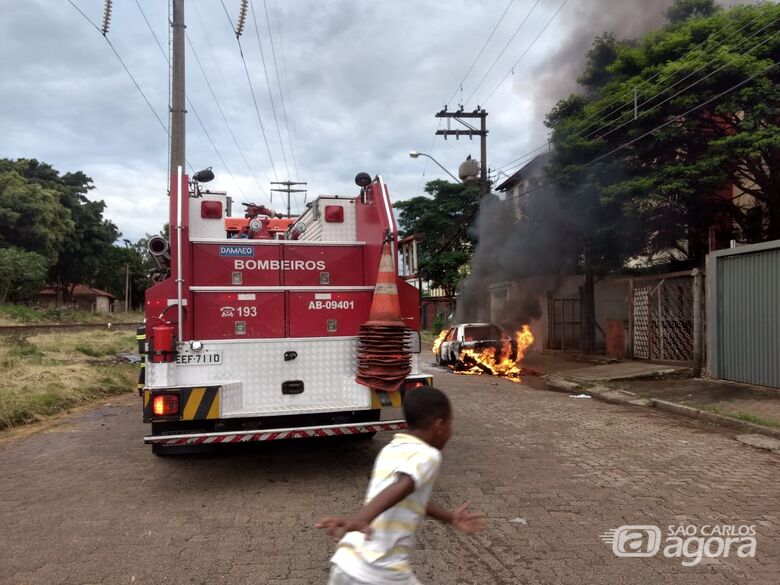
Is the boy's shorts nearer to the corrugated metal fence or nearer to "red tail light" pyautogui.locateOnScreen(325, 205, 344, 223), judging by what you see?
"red tail light" pyautogui.locateOnScreen(325, 205, 344, 223)

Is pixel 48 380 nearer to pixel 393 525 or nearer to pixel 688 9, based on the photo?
pixel 393 525

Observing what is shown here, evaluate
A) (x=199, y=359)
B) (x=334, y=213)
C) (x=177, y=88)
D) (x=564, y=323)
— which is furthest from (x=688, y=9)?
(x=199, y=359)

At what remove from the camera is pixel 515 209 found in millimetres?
22281

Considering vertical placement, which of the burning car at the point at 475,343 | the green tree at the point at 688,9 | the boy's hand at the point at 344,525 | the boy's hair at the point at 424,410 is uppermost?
the green tree at the point at 688,9

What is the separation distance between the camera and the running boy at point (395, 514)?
1.85 metres

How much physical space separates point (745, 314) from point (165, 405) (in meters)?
9.94

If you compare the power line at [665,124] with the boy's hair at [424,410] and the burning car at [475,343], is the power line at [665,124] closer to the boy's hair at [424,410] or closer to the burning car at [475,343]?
the burning car at [475,343]

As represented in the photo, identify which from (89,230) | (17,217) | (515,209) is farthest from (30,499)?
(89,230)

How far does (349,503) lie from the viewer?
4.71m

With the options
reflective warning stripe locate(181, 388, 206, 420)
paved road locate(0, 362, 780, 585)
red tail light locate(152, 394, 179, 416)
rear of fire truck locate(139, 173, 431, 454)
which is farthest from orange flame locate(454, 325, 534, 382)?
red tail light locate(152, 394, 179, 416)

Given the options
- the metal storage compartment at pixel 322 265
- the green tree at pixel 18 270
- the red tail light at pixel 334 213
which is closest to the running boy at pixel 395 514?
the metal storage compartment at pixel 322 265

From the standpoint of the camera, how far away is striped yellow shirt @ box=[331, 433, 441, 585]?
6.24ft

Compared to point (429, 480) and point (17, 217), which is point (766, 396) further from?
point (17, 217)

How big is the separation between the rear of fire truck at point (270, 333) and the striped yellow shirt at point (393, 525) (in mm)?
3196
